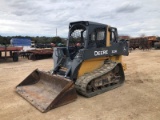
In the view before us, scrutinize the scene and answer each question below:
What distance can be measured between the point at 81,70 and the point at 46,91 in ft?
4.14

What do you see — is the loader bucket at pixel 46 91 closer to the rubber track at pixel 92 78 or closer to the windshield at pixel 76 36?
the rubber track at pixel 92 78

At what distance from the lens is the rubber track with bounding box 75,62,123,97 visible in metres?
6.18

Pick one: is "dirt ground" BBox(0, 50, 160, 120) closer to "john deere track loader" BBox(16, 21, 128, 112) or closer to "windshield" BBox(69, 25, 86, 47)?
"john deere track loader" BBox(16, 21, 128, 112)

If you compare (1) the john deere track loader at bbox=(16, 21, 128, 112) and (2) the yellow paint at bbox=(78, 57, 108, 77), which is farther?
(2) the yellow paint at bbox=(78, 57, 108, 77)

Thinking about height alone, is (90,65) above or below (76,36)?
below

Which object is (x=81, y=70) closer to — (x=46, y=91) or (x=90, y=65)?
(x=90, y=65)

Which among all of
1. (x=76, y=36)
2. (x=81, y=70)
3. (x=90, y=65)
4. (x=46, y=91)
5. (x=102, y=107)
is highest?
(x=76, y=36)

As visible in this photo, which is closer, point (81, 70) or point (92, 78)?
point (92, 78)

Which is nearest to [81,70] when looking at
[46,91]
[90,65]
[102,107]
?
[90,65]

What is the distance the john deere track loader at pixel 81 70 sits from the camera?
6.00 metres

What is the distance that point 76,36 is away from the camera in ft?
26.2

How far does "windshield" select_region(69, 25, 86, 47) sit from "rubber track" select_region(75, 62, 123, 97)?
1.31 metres

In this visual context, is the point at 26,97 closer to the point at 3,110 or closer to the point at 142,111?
the point at 3,110

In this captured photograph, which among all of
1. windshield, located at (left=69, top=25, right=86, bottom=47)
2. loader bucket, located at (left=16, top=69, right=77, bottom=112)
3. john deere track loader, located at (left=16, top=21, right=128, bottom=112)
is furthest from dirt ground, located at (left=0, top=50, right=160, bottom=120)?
windshield, located at (left=69, top=25, right=86, bottom=47)
